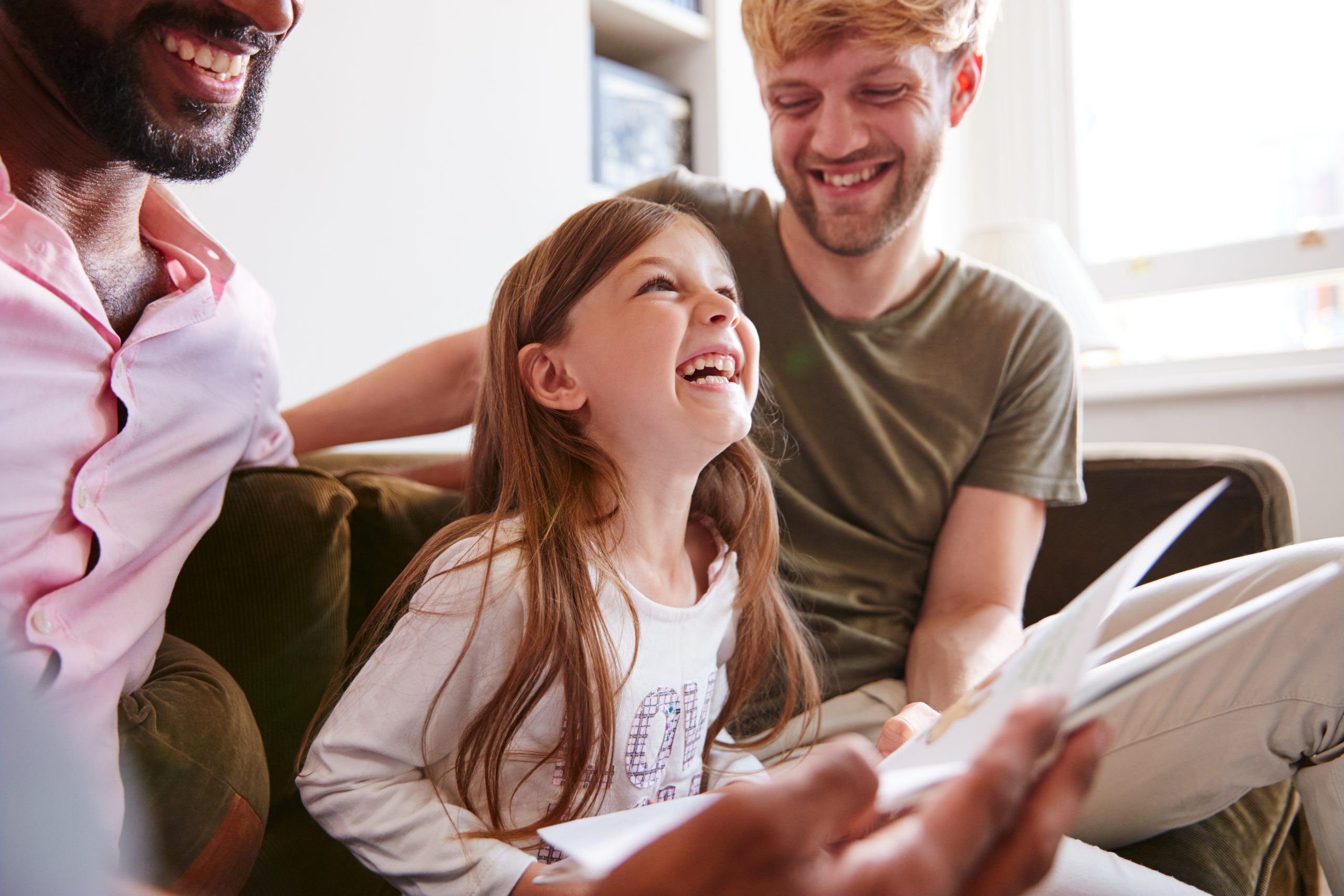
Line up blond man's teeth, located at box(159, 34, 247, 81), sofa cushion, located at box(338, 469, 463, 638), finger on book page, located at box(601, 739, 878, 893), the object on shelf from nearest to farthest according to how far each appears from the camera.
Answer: finger on book page, located at box(601, 739, 878, 893) → blond man's teeth, located at box(159, 34, 247, 81) → sofa cushion, located at box(338, 469, 463, 638) → the object on shelf

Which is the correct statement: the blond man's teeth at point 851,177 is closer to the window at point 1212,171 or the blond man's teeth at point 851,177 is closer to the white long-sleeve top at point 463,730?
the white long-sleeve top at point 463,730

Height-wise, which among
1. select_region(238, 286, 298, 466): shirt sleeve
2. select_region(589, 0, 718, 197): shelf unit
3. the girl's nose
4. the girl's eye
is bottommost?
select_region(238, 286, 298, 466): shirt sleeve

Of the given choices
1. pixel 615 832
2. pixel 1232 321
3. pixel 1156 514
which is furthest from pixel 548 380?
pixel 1232 321

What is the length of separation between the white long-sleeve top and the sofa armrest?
763 millimetres

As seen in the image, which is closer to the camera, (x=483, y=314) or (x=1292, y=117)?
(x=483, y=314)

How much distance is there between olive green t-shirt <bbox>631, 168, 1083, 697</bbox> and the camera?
122 cm

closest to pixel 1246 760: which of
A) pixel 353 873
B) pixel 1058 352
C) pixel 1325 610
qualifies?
pixel 1325 610

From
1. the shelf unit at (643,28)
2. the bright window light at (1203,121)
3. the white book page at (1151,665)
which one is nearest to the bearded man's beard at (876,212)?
the white book page at (1151,665)

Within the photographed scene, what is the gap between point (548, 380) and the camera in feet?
2.99

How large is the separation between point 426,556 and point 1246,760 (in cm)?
76

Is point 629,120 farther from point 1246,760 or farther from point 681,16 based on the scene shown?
point 1246,760

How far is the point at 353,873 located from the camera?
2.92 ft

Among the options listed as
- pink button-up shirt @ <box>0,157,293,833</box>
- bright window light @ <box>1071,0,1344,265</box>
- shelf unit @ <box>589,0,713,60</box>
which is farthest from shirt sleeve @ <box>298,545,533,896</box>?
bright window light @ <box>1071,0,1344,265</box>

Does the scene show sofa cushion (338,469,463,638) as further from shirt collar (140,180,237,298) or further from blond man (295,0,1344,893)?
shirt collar (140,180,237,298)
